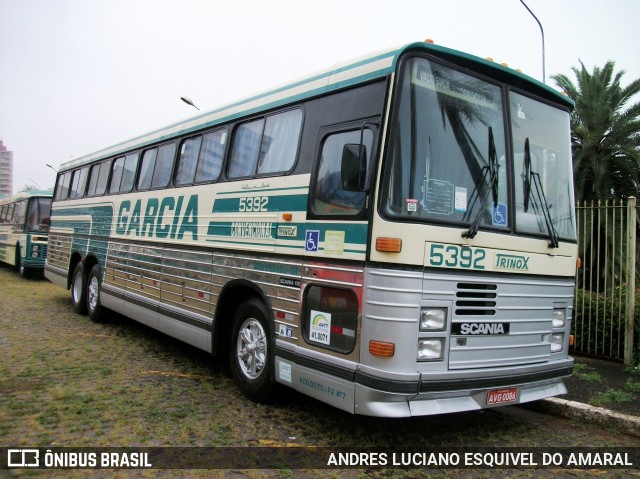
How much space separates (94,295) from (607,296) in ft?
29.1

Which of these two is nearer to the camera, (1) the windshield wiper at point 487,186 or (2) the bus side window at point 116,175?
(1) the windshield wiper at point 487,186

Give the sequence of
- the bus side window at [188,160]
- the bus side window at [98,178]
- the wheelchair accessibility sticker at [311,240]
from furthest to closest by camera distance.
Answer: the bus side window at [98,178] → the bus side window at [188,160] → the wheelchair accessibility sticker at [311,240]

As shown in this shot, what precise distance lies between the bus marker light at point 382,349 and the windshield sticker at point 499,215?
4.67 ft

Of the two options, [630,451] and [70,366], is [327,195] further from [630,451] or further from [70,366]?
[70,366]

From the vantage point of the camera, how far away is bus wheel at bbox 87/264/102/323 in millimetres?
10141

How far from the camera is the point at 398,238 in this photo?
4074 mm

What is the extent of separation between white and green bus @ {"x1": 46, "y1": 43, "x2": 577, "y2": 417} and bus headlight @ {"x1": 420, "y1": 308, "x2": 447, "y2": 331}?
0.6 inches

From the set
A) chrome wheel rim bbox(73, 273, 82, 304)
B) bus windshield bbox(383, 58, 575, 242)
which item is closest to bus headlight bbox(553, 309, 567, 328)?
bus windshield bbox(383, 58, 575, 242)

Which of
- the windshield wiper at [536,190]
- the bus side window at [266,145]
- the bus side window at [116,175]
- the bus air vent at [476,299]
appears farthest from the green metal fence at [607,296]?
the bus side window at [116,175]

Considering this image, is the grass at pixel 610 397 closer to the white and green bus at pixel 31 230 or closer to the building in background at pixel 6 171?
the white and green bus at pixel 31 230

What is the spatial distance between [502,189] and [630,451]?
2557mm

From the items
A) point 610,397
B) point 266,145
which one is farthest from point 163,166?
point 610,397

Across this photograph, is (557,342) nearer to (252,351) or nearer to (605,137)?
(252,351)

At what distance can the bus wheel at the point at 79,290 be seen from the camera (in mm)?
10852
